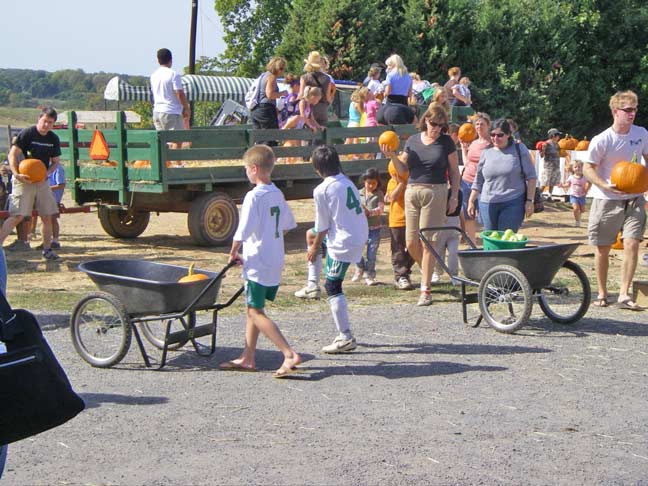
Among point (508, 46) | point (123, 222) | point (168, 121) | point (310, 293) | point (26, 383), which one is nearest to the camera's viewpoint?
point (26, 383)

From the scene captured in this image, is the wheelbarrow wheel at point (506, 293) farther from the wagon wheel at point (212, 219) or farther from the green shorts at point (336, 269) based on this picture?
the wagon wheel at point (212, 219)

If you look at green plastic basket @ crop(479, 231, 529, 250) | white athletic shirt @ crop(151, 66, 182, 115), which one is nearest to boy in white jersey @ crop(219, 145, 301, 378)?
green plastic basket @ crop(479, 231, 529, 250)

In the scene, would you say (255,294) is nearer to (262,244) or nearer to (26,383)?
(262,244)

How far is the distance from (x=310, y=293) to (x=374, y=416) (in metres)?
4.34

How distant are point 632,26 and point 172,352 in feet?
115

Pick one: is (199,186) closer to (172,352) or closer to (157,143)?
(157,143)

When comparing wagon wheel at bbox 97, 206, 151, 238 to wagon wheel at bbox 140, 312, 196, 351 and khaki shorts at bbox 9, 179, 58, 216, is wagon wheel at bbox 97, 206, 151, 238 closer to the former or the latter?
khaki shorts at bbox 9, 179, 58, 216

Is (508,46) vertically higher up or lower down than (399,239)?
higher up

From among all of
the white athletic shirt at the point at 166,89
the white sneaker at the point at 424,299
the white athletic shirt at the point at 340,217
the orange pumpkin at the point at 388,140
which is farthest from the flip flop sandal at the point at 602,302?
the white athletic shirt at the point at 166,89

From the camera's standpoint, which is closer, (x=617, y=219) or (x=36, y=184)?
(x=617, y=219)

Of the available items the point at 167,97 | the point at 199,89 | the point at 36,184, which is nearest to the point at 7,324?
the point at 36,184

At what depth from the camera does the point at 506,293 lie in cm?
857

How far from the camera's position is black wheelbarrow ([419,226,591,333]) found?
27.5 ft

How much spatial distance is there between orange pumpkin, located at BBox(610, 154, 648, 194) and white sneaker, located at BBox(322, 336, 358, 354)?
3.10m
